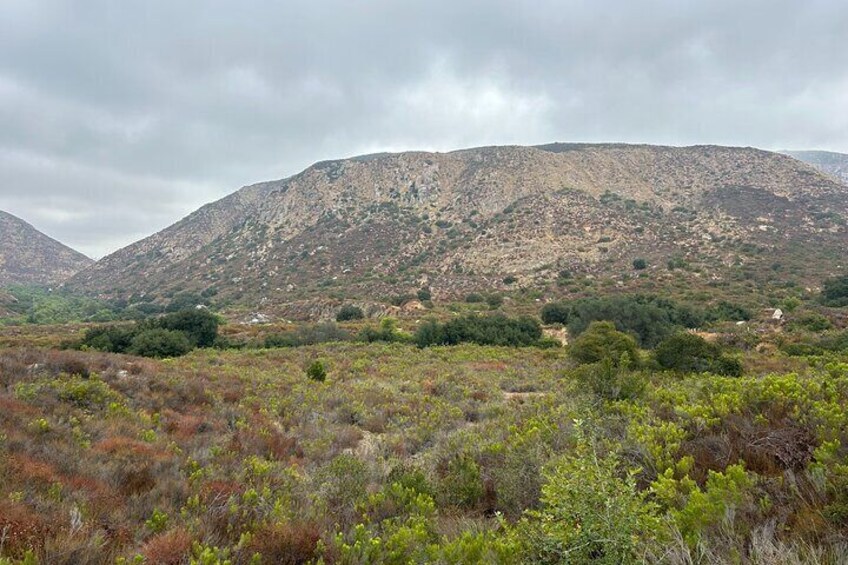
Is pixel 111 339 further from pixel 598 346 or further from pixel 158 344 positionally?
pixel 598 346

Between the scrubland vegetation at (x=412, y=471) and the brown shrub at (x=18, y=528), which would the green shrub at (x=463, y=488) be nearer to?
the scrubland vegetation at (x=412, y=471)

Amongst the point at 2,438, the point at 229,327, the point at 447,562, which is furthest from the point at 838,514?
the point at 229,327

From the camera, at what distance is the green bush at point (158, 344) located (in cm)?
2183

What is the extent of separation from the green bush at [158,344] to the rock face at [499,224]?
29089 millimetres

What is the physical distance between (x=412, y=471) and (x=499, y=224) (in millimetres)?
61851

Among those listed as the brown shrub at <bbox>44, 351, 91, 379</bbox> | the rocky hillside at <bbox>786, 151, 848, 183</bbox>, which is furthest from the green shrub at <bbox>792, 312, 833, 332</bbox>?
the rocky hillside at <bbox>786, 151, 848, 183</bbox>

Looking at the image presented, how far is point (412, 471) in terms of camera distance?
5.77 metres

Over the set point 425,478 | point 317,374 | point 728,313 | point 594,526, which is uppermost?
point 594,526

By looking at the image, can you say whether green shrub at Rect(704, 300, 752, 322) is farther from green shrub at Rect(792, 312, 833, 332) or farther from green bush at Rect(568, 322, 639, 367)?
green bush at Rect(568, 322, 639, 367)

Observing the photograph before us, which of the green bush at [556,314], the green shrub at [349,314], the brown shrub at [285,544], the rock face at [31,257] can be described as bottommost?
the green bush at [556,314]

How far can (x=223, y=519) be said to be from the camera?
13.6 feet

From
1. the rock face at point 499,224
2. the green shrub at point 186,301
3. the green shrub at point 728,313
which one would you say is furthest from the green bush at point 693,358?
the green shrub at point 186,301

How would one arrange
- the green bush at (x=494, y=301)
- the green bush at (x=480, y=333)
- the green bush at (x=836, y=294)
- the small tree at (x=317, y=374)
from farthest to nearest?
the green bush at (x=494, y=301), the green bush at (x=836, y=294), the green bush at (x=480, y=333), the small tree at (x=317, y=374)

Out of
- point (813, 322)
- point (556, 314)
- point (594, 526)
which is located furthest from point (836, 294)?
point (594, 526)
